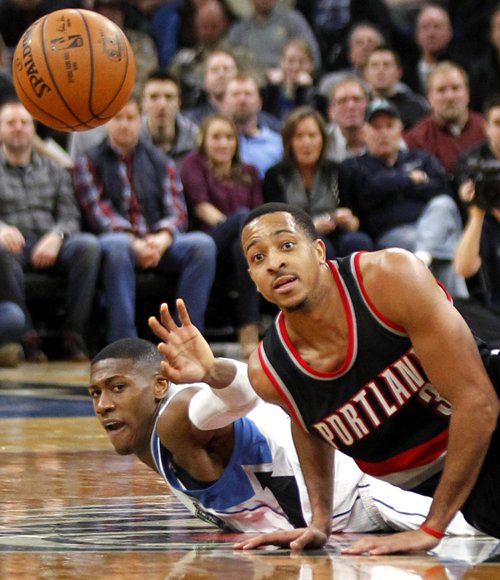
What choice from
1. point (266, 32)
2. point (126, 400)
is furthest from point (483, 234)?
point (266, 32)

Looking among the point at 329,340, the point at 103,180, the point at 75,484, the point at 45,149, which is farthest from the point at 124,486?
the point at 45,149

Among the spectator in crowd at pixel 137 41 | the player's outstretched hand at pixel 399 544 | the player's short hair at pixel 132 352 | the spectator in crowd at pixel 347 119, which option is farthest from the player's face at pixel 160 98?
the player's outstretched hand at pixel 399 544

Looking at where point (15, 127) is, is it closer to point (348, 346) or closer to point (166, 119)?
point (166, 119)

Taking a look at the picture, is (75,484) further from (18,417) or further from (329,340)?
(18,417)

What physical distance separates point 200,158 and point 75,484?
14.6 ft

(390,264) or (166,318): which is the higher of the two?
(390,264)

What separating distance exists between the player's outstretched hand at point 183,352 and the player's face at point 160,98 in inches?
212

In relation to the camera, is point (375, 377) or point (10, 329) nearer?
point (375, 377)

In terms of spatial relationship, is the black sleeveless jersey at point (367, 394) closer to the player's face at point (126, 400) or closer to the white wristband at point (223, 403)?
the white wristband at point (223, 403)

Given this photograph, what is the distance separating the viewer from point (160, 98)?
8.41 metres

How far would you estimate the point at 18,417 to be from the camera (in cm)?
586

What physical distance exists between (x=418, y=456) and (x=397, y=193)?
538cm

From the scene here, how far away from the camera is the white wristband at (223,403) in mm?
3236

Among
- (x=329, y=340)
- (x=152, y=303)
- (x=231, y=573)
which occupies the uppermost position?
(x=329, y=340)
